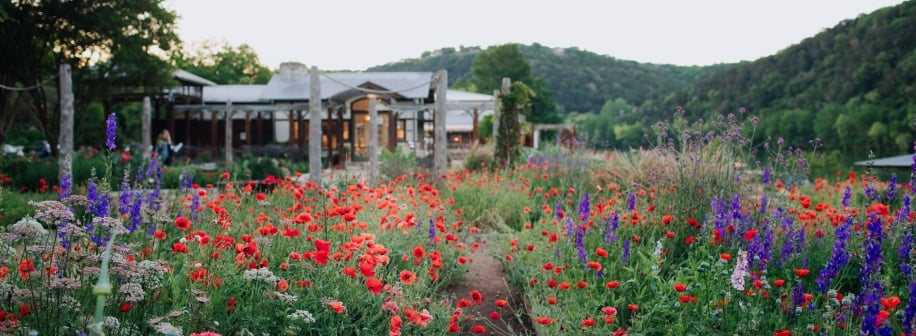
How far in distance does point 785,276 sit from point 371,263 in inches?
116

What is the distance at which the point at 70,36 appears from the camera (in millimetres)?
16016

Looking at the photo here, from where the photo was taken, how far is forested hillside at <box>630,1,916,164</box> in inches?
1006

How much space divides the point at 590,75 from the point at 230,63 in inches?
1455

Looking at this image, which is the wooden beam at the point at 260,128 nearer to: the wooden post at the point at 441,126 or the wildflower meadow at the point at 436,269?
the wooden post at the point at 441,126

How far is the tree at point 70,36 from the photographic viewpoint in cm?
1505

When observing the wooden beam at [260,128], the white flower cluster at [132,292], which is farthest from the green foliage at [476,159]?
the wooden beam at [260,128]

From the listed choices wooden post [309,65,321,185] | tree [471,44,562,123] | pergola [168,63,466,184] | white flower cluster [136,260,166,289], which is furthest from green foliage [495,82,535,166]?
tree [471,44,562,123]

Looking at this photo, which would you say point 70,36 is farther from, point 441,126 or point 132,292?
point 132,292

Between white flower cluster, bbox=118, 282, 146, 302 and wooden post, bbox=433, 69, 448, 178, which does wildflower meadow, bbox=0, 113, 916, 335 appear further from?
wooden post, bbox=433, 69, 448, 178

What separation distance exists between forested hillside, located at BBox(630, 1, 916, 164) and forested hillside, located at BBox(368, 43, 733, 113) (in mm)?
16548

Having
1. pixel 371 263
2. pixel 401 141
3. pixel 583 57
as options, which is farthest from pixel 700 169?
pixel 583 57

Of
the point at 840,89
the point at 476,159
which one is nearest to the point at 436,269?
the point at 476,159

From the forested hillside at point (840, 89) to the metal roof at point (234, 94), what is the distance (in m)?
25.7

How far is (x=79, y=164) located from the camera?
39.4 ft
